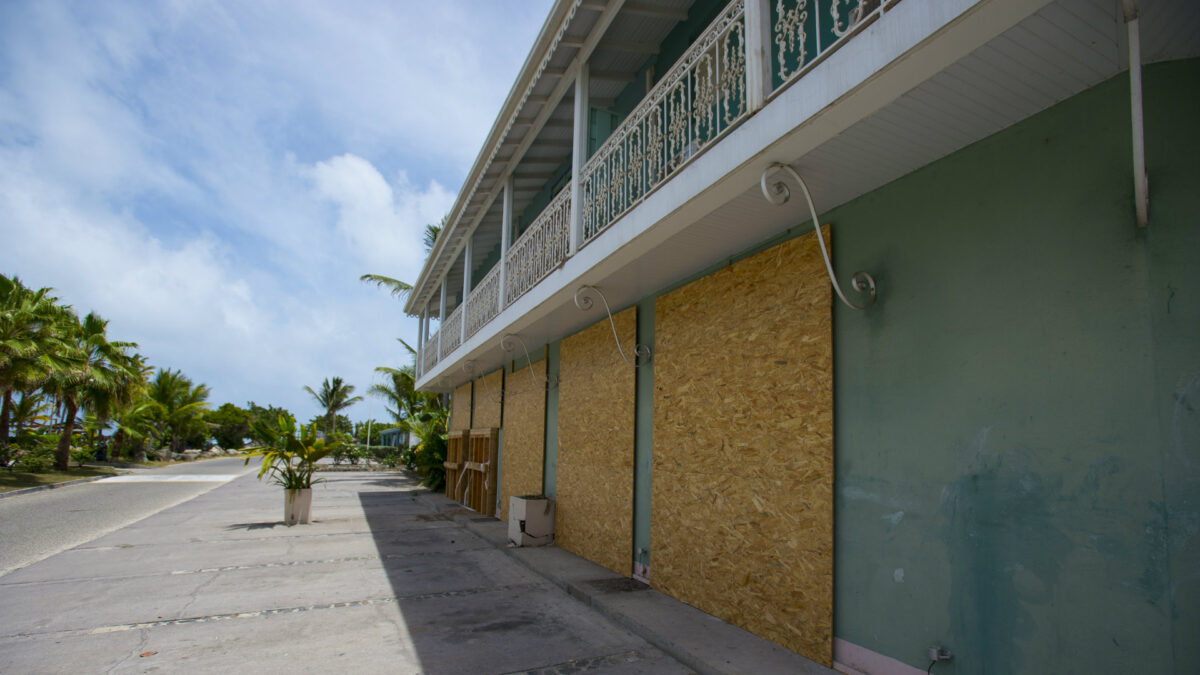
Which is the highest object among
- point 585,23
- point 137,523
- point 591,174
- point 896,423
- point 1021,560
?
point 585,23

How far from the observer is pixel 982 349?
3.47m

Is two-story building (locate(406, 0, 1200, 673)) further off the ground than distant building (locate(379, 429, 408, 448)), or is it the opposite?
two-story building (locate(406, 0, 1200, 673))

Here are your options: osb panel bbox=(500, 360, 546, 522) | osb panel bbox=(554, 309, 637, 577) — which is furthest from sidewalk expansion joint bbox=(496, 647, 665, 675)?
osb panel bbox=(500, 360, 546, 522)

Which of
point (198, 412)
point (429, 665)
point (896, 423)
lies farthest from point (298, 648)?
point (198, 412)

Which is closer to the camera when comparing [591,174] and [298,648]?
[298,648]

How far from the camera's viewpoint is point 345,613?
5.95 metres

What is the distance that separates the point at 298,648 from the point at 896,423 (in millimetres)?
4755

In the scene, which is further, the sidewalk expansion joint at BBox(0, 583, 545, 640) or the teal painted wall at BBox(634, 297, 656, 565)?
the teal painted wall at BBox(634, 297, 656, 565)

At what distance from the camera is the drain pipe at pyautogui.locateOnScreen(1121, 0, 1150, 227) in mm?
2623

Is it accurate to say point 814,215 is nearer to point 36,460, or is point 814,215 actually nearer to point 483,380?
point 483,380

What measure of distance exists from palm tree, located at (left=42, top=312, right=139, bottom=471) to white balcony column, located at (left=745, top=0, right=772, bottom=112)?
25.5 meters

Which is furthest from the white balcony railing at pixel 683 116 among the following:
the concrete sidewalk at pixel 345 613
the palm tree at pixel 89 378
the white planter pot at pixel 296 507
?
the palm tree at pixel 89 378

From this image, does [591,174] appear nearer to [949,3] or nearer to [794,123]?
[794,123]

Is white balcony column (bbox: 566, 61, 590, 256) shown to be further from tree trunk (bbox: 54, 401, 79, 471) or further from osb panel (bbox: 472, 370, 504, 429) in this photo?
tree trunk (bbox: 54, 401, 79, 471)
